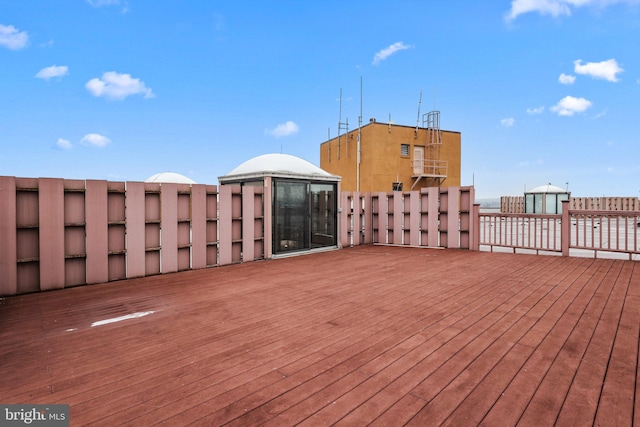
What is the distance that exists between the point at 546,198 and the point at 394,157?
12162mm

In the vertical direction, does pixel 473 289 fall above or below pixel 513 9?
below

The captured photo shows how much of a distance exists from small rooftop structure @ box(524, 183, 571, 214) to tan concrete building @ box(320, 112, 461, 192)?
5674 mm

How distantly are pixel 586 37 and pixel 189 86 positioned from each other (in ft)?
57.9

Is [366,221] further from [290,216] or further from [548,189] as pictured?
[548,189]

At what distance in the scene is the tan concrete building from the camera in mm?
22172

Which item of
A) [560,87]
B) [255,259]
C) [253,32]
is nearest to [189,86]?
[253,32]

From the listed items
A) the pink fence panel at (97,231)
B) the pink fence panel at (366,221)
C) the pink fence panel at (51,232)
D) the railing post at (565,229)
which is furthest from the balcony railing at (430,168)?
the pink fence panel at (51,232)

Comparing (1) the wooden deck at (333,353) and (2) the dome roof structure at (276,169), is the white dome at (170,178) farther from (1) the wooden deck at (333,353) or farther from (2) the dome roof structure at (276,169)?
(1) the wooden deck at (333,353)

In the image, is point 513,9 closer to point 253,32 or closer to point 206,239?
point 253,32

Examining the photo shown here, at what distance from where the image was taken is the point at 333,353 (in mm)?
2682

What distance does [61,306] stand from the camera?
13.8 feet

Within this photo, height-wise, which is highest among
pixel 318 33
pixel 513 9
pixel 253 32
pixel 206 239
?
pixel 318 33

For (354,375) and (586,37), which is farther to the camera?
(586,37)

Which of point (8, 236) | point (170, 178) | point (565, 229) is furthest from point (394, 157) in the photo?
point (8, 236)
